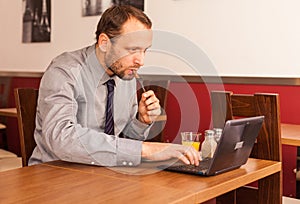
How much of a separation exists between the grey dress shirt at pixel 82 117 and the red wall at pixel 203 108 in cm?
72

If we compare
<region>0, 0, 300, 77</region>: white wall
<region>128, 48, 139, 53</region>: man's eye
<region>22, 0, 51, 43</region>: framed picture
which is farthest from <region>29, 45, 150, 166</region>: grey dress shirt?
<region>22, 0, 51, 43</region>: framed picture

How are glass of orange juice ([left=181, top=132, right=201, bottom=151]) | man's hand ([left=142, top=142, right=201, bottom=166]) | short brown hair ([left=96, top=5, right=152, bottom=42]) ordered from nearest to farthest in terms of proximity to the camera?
1. man's hand ([left=142, top=142, right=201, bottom=166])
2. glass of orange juice ([left=181, top=132, right=201, bottom=151])
3. short brown hair ([left=96, top=5, right=152, bottom=42])

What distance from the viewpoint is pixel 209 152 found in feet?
4.86

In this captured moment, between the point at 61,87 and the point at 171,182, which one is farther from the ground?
the point at 61,87

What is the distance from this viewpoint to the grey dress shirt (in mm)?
1422

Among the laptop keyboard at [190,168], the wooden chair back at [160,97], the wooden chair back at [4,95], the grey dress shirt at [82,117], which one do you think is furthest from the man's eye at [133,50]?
the wooden chair back at [4,95]

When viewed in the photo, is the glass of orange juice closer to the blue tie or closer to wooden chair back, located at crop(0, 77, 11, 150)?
the blue tie

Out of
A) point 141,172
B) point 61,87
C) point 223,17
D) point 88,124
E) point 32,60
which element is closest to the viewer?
point 141,172

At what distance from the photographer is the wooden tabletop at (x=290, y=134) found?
82.8 inches

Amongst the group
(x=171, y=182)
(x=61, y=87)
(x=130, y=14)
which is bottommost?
(x=171, y=182)

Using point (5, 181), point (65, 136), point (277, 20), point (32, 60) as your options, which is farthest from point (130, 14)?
point (32, 60)

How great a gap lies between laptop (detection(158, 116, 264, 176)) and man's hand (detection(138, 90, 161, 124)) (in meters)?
0.28

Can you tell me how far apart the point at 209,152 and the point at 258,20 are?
1.57 meters

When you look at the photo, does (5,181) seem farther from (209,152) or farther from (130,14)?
(130,14)
